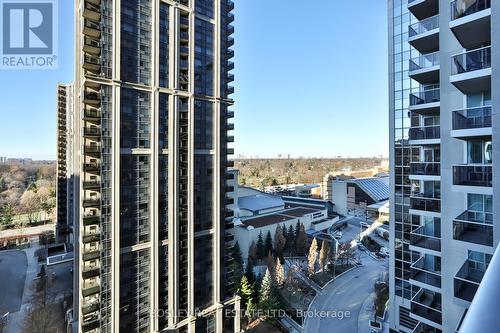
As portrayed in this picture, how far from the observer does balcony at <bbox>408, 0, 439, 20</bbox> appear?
8.77 m

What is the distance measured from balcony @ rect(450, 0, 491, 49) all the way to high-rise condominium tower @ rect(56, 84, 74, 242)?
121 feet

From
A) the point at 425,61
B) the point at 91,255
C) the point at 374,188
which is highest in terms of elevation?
the point at 425,61

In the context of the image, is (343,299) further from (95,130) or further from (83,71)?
(83,71)

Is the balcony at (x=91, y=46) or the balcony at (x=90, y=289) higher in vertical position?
the balcony at (x=91, y=46)

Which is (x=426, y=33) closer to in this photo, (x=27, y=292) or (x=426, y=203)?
(x=426, y=203)

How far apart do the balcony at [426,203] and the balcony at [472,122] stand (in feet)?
12.8

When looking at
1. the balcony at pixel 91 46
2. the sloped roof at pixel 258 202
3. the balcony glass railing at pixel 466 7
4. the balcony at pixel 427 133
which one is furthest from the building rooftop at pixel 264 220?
the balcony glass railing at pixel 466 7

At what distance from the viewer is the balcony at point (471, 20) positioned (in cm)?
573

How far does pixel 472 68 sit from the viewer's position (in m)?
6.21

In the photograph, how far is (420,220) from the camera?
11.3 m

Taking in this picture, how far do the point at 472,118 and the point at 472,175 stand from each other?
4.30 ft

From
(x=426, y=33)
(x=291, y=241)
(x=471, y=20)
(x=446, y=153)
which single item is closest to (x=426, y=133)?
(x=446, y=153)

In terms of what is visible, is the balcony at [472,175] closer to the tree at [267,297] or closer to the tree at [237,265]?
the tree at [267,297]

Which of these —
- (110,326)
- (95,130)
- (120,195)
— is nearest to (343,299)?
(110,326)
